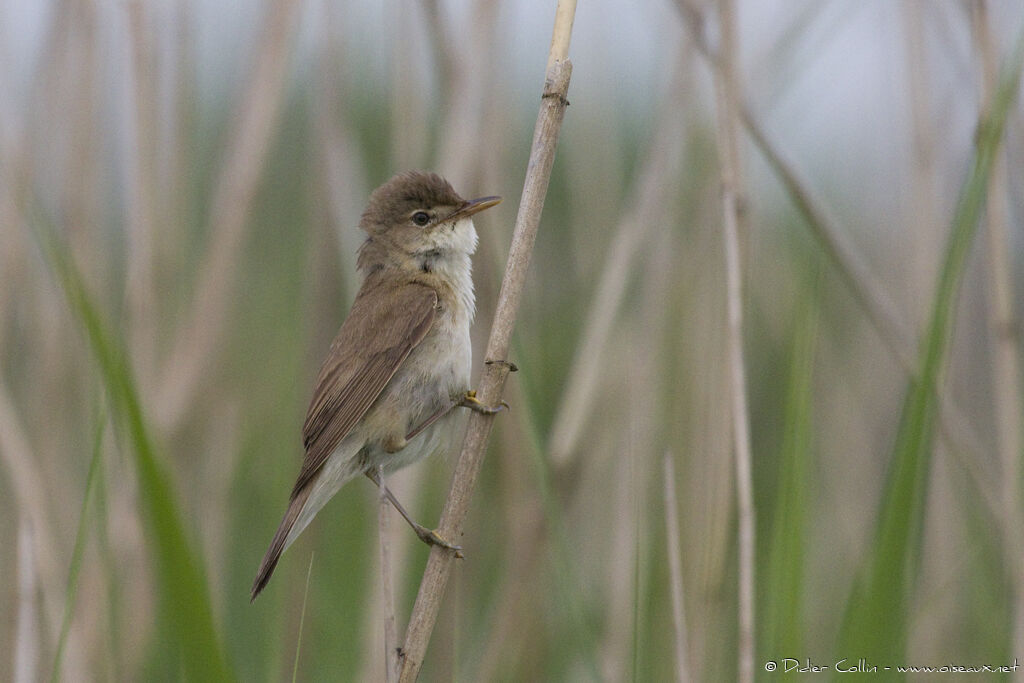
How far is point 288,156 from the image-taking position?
200 inches

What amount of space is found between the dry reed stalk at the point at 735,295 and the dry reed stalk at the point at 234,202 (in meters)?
1.45

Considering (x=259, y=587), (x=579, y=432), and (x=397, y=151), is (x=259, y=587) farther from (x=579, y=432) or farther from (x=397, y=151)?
(x=397, y=151)

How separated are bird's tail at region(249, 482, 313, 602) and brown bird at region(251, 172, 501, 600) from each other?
0.12 ft

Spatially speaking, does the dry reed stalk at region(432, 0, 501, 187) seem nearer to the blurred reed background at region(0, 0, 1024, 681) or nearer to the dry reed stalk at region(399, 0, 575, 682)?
the blurred reed background at region(0, 0, 1024, 681)

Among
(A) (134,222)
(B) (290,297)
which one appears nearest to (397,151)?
(B) (290,297)

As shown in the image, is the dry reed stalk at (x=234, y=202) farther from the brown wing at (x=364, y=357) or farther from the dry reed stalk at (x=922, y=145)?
the dry reed stalk at (x=922, y=145)

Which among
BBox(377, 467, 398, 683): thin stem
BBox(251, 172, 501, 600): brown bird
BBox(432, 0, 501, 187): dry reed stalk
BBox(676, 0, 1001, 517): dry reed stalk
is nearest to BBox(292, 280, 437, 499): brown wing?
BBox(251, 172, 501, 600): brown bird

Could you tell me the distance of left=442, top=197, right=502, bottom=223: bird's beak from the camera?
2.92 m

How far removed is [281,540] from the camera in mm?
2592

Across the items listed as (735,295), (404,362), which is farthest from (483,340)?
(735,295)

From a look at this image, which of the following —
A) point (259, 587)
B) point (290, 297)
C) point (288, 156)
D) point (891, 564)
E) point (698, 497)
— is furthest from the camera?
point (288, 156)

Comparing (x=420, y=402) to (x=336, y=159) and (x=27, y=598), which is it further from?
(x=27, y=598)

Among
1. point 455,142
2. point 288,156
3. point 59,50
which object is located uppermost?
point 288,156

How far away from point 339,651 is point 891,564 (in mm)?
1920
